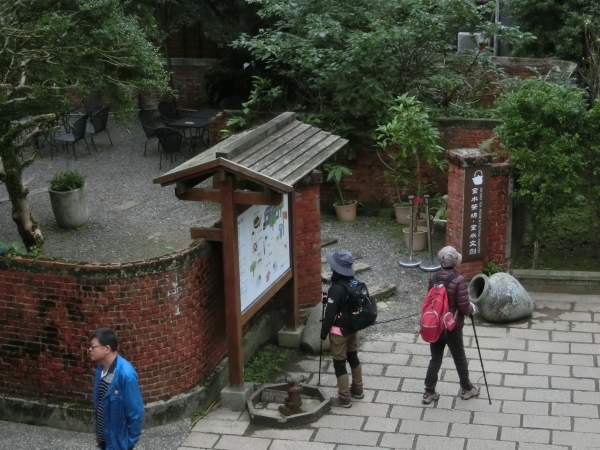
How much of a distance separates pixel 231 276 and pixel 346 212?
6.09 metres

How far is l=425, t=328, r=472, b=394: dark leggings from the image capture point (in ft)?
28.3

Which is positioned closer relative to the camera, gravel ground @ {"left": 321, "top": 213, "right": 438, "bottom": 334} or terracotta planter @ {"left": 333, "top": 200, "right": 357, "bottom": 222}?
gravel ground @ {"left": 321, "top": 213, "right": 438, "bottom": 334}

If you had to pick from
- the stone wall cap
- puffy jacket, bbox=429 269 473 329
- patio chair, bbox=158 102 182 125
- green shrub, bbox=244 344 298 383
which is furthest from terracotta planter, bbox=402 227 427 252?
patio chair, bbox=158 102 182 125

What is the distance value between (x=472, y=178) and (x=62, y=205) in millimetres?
6022

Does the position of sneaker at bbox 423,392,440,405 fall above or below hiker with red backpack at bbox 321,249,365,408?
below

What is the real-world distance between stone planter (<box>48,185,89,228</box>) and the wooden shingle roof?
4.73 m

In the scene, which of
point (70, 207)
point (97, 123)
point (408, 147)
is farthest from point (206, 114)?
point (408, 147)

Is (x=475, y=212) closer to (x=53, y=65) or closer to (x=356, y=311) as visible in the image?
(x=356, y=311)

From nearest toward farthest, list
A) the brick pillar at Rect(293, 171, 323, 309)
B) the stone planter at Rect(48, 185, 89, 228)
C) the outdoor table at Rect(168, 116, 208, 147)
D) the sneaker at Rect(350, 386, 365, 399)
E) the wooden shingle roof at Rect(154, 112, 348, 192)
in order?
1. the wooden shingle roof at Rect(154, 112, 348, 192)
2. the sneaker at Rect(350, 386, 365, 399)
3. the brick pillar at Rect(293, 171, 323, 309)
4. the stone planter at Rect(48, 185, 89, 228)
5. the outdoor table at Rect(168, 116, 208, 147)

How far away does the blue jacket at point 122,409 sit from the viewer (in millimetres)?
6570

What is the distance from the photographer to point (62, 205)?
13734 millimetres

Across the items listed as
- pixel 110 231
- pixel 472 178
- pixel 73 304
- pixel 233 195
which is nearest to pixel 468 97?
pixel 472 178

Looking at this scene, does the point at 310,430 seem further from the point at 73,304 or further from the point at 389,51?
the point at 389,51

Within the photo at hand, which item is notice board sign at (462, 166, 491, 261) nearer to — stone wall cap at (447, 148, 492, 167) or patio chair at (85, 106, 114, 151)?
stone wall cap at (447, 148, 492, 167)
